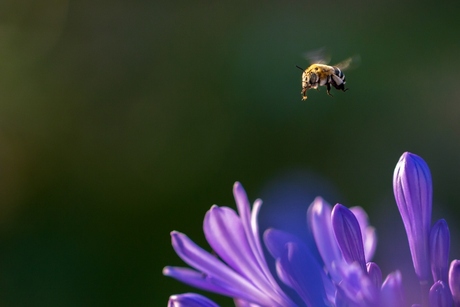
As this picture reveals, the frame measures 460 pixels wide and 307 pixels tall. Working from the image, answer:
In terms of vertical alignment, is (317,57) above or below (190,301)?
above

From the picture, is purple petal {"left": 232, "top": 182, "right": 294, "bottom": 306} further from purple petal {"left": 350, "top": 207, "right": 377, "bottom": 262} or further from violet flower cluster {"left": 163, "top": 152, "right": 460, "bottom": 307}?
purple petal {"left": 350, "top": 207, "right": 377, "bottom": 262}

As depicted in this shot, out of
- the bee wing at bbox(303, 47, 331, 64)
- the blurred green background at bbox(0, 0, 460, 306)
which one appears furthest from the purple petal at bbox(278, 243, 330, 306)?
the blurred green background at bbox(0, 0, 460, 306)

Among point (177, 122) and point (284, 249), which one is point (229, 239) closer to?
point (284, 249)

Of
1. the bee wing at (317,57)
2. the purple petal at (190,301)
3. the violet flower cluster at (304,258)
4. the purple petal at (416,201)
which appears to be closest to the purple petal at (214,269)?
the violet flower cluster at (304,258)

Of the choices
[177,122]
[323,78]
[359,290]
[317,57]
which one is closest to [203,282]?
[359,290]

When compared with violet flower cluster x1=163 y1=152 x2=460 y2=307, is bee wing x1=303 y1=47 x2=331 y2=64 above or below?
above

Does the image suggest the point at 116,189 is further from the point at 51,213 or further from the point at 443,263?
the point at 443,263
